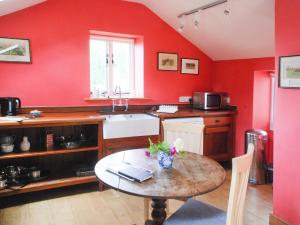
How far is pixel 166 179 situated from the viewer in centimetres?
161

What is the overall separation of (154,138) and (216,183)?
1.88m

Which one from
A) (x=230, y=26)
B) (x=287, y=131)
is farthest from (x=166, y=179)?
(x=230, y=26)

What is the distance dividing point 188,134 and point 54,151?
148 centimetres

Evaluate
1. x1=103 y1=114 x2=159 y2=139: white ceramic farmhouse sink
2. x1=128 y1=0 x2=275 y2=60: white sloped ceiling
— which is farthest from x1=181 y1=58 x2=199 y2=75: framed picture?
x1=103 y1=114 x2=159 y2=139: white ceramic farmhouse sink

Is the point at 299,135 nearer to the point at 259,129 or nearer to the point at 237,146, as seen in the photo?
the point at 259,129

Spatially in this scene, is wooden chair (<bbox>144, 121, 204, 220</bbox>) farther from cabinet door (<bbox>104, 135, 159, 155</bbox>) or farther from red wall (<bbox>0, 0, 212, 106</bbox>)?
red wall (<bbox>0, 0, 212, 106</bbox>)

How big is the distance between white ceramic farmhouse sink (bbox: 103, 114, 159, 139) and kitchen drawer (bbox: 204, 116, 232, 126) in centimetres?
84

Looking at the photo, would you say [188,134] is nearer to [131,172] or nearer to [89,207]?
[131,172]

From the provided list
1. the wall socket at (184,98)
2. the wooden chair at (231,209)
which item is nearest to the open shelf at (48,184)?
the wooden chair at (231,209)

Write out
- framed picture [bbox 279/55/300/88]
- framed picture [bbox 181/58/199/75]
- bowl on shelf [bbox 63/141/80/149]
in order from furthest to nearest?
framed picture [bbox 181/58/199/75] → bowl on shelf [bbox 63/141/80/149] → framed picture [bbox 279/55/300/88]

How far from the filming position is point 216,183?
156 centimetres

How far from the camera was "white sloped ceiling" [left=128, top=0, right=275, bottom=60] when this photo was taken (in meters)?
2.87

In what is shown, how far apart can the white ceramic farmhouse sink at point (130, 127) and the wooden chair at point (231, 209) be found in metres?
1.46

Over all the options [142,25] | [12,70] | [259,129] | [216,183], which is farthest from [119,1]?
[216,183]
